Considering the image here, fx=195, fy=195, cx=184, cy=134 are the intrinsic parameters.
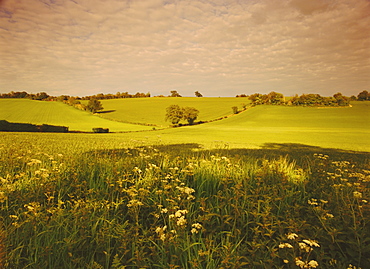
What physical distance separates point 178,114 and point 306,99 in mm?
57653

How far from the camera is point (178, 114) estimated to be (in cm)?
6694

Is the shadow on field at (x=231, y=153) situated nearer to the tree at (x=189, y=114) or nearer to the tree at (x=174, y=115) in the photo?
the tree at (x=174, y=115)

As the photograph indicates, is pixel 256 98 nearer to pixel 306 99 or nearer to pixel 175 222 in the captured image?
pixel 306 99

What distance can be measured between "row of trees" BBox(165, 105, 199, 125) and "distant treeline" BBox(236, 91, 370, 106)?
42.3 meters

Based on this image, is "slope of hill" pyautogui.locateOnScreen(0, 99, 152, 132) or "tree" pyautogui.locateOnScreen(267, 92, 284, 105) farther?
"tree" pyautogui.locateOnScreen(267, 92, 284, 105)

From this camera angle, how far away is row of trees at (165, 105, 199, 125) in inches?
2621

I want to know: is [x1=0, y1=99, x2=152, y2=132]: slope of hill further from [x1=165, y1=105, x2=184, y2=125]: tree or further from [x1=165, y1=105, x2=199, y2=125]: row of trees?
[x1=165, y1=105, x2=199, y2=125]: row of trees

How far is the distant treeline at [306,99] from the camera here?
8038 centimetres

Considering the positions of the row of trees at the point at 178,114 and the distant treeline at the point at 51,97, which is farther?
the distant treeline at the point at 51,97

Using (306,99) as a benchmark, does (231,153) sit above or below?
below

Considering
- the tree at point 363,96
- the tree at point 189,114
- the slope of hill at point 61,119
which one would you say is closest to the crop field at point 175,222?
the slope of hill at point 61,119

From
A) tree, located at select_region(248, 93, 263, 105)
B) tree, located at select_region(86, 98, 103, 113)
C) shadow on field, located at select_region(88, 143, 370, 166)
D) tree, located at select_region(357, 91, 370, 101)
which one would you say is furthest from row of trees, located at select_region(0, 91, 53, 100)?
tree, located at select_region(357, 91, 370, 101)

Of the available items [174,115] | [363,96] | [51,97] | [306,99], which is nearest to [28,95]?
[51,97]

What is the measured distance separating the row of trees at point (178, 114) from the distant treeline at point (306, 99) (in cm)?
4234
